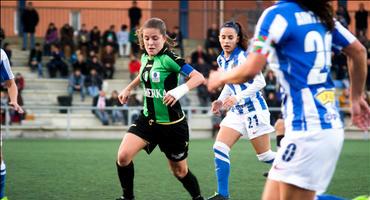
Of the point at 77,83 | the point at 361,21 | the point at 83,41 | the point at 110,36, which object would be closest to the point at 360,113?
the point at 77,83

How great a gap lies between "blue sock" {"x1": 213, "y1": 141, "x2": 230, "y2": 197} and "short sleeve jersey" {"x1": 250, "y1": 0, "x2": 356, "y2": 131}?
12.8 ft

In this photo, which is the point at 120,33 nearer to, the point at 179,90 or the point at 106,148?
the point at 106,148

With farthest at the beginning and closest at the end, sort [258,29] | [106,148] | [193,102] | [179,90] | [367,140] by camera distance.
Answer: [193,102] → [367,140] → [106,148] → [179,90] → [258,29]

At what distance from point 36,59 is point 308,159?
77.6 ft

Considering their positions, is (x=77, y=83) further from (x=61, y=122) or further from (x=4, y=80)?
(x=4, y=80)

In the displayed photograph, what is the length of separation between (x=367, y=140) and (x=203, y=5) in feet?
38.6

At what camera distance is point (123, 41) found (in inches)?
1163

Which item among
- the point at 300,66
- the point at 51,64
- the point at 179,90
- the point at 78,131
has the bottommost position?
the point at 78,131

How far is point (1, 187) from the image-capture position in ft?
27.2

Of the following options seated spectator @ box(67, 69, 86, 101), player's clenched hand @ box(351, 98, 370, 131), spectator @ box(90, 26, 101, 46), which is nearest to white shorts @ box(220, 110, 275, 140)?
player's clenched hand @ box(351, 98, 370, 131)

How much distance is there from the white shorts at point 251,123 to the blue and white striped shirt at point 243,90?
0.21 ft

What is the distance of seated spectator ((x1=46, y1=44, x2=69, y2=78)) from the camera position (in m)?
27.7

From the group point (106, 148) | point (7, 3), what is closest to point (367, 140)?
point (106, 148)

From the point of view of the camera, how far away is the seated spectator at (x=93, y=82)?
26891mm
